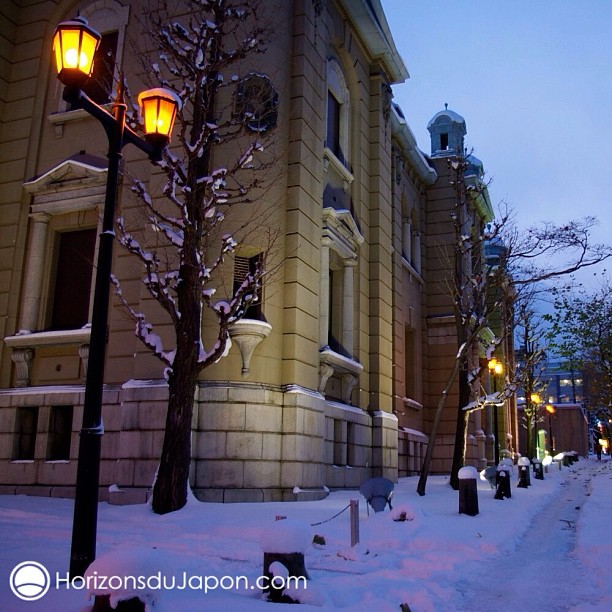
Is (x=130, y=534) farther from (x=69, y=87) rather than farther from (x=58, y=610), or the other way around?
(x=69, y=87)

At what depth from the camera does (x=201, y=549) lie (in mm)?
9352

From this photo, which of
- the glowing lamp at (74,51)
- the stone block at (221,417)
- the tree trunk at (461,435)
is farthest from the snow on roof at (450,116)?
the glowing lamp at (74,51)

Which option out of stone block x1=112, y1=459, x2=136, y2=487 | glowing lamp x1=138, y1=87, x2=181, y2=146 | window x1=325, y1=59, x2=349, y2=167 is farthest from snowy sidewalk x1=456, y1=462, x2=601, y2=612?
window x1=325, y1=59, x2=349, y2=167

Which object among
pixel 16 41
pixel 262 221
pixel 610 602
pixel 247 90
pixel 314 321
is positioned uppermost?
pixel 16 41

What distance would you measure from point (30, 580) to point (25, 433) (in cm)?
1202

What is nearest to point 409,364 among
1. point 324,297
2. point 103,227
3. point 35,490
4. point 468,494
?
point 324,297

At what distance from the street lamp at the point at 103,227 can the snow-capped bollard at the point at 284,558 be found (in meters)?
1.67

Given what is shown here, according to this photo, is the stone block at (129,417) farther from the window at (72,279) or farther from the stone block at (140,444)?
the window at (72,279)

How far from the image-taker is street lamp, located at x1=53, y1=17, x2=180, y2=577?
21.9 feet

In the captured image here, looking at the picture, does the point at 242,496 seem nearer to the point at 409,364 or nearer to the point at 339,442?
the point at 339,442

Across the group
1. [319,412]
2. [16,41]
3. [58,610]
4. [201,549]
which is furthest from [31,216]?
[58,610]

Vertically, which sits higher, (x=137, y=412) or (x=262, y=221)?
(x=262, y=221)

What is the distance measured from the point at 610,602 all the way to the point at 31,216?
Result: 54.9 feet

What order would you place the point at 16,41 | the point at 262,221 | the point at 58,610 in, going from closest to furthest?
the point at 58,610, the point at 262,221, the point at 16,41
